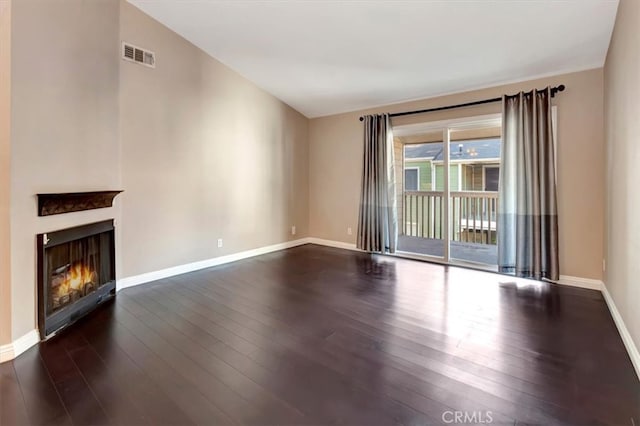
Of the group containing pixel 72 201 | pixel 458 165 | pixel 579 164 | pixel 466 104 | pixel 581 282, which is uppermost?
pixel 466 104

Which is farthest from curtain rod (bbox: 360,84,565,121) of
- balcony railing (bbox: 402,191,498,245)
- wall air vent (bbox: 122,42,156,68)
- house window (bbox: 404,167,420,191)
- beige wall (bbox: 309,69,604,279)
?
wall air vent (bbox: 122,42,156,68)

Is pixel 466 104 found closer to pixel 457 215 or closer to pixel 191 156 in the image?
pixel 457 215

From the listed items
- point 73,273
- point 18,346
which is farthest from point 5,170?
point 18,346

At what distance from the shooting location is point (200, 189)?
4.16 metres

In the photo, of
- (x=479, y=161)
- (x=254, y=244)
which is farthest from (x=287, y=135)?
(x=479, y=161)

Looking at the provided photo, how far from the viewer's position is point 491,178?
439 centimetres

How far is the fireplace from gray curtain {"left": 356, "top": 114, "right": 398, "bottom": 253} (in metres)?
3.55

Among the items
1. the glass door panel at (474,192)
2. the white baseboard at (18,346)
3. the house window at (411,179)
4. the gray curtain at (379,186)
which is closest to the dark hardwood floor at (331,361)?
the white baseboard at (18,346)

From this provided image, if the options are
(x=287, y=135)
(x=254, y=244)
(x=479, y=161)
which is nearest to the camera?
(x=479, y=161)

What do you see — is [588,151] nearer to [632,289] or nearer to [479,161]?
[479,161]

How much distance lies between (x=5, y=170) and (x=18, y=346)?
1.15 metres

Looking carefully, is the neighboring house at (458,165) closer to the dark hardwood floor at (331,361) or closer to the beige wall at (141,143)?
the dark hardwood floor at (331,361)

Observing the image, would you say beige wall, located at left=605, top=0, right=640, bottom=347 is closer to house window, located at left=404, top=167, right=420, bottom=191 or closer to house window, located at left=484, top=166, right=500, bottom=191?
house window, located at left=484, top=166, right=500, bottom=191

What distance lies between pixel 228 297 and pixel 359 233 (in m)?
2.69
